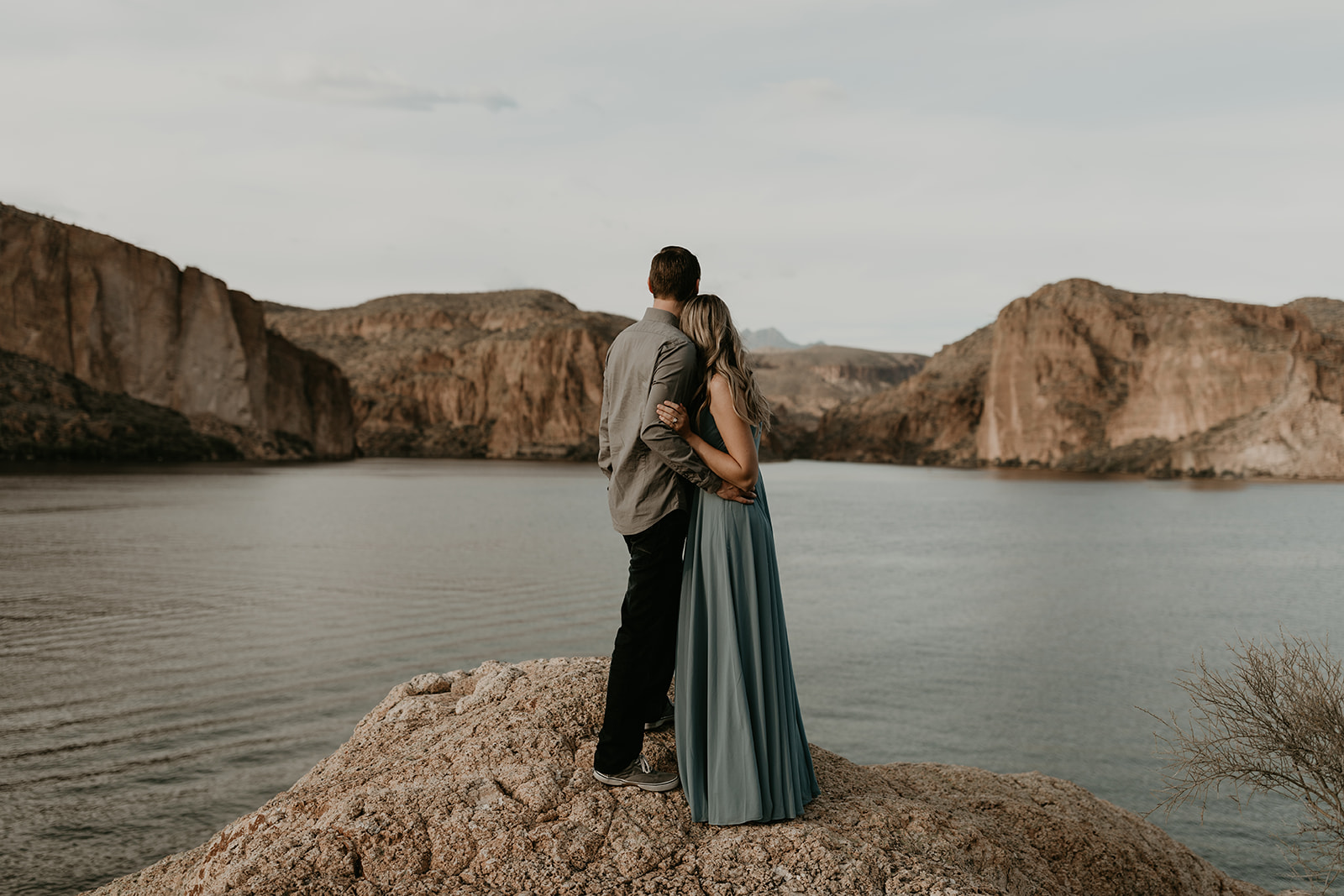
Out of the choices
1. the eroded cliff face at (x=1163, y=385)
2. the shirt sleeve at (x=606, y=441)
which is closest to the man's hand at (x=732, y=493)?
the shirt sleeve at (x=606, y=441)

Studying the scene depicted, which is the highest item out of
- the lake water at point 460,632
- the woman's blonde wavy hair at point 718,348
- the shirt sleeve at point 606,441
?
the woman's blonde wavy hair at point 718,348

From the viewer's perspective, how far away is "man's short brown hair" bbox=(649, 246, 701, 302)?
3988 mm

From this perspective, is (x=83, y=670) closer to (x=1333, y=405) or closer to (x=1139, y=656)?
(x=1139, y=656)

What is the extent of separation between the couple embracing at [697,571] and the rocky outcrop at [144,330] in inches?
3006

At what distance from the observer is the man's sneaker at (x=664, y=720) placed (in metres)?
4.36

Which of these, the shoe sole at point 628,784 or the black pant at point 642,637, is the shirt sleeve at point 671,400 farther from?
the shoe sole at point 628,784

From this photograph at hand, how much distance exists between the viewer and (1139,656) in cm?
1717

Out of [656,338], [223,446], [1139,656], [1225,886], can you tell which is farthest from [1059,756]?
[223,446]

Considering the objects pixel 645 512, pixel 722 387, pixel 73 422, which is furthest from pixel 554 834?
pixel 73 422

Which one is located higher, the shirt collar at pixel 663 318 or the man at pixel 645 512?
the shirt collar at pixel 663 318

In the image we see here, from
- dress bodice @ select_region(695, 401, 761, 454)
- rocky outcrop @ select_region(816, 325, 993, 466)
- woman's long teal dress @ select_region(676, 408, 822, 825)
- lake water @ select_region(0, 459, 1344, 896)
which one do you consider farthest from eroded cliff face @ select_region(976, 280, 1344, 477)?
dress bodice @ select_region(695, 401, 761, 454)

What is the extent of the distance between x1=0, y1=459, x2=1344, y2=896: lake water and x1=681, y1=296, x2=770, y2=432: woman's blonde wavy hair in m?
6.10

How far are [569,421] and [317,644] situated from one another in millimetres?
105908

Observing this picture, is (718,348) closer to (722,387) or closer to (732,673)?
(722,387)
